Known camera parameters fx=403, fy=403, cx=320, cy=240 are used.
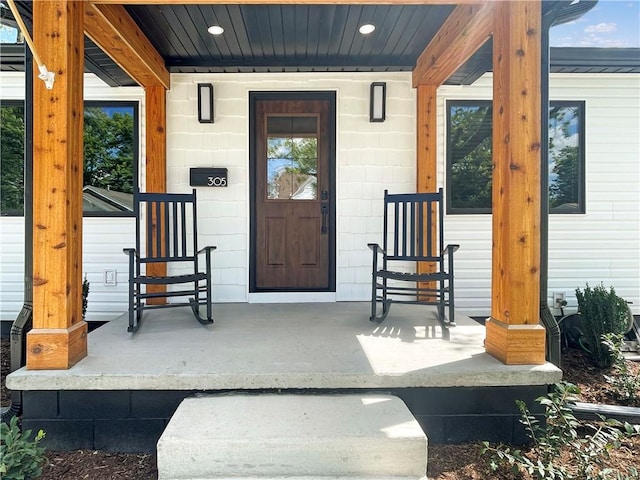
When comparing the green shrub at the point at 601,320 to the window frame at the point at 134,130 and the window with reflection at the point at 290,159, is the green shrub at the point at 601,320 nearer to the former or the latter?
the window with reflection at the point at 290,159

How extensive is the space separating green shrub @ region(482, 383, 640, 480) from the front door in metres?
2.27

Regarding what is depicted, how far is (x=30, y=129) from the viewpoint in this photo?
2436mm

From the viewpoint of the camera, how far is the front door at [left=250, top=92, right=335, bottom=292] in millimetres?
4047

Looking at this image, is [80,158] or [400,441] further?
[80,158]

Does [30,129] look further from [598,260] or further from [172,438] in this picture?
[598,260]

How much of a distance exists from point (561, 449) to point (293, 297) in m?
2.51

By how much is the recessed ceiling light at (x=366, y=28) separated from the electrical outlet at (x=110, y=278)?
3.21m

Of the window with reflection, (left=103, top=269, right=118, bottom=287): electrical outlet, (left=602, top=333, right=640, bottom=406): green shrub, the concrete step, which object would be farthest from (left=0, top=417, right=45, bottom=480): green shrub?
(left=602, top=333, right=640, bottom=406): green shrub

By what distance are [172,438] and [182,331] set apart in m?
1.30

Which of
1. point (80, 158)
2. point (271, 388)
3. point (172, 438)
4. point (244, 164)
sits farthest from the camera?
point (244, 164)

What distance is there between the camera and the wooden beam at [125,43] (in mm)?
2605

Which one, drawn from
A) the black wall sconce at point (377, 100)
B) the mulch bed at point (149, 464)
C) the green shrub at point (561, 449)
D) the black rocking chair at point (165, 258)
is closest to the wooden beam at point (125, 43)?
the black rocking chair at point (165, 258)

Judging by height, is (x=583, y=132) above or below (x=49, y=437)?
above

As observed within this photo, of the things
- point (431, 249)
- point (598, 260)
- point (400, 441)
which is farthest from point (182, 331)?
point (598, 260)
